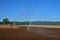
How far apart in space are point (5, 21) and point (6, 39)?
141 inches

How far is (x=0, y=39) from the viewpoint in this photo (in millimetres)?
6758

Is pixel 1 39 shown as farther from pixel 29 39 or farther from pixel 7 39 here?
pixel 29 39

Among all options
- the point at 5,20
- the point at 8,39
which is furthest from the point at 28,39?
the point at 5,20

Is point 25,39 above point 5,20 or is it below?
below

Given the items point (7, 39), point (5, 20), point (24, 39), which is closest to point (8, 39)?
point (7, 39)

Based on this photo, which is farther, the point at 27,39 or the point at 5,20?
the point at 5,20

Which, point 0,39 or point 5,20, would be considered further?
point 5,20

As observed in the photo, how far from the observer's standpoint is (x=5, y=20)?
10.3 meters

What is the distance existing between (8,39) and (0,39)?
1.11 ft

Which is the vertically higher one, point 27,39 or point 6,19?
point 6,19

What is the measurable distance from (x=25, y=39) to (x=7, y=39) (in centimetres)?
75

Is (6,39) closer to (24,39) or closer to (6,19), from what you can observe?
(24,39)

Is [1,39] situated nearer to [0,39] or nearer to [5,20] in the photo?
[0,39]

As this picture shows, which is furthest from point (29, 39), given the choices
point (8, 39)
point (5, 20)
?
point (5, 20)
